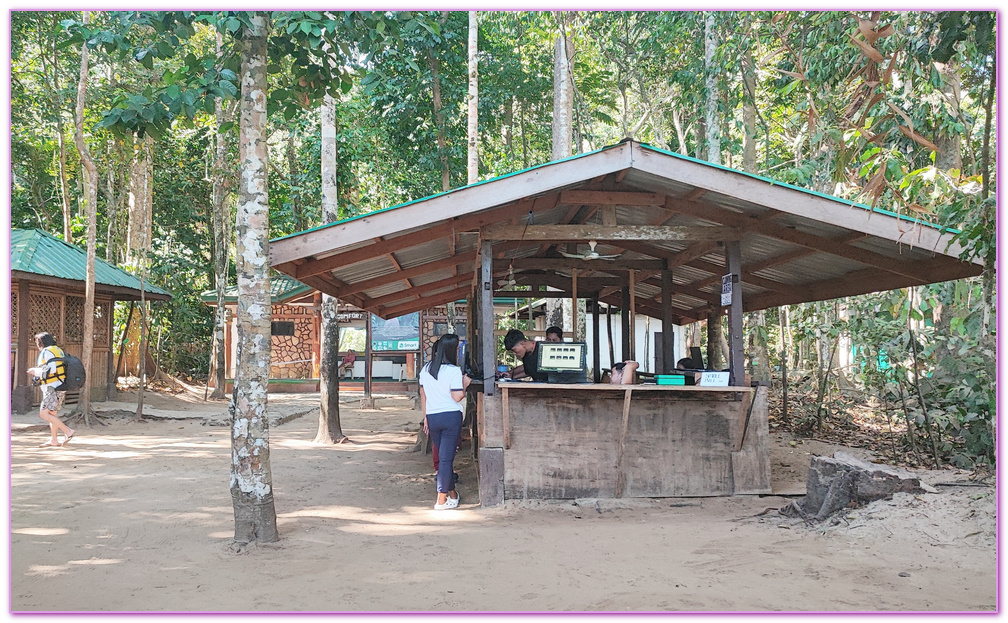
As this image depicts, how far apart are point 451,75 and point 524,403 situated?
11736 mm

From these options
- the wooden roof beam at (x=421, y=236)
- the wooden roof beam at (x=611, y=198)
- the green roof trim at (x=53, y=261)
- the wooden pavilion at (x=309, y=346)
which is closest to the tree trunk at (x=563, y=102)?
the wooden roof beam at (x=611, y=198)

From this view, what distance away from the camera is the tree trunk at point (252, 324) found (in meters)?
5.39

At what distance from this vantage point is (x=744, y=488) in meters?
7.02

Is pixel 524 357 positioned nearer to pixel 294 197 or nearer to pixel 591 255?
pixel 591 255

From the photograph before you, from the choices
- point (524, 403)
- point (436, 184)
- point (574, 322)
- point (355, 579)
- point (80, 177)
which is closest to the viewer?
point (355, 579)

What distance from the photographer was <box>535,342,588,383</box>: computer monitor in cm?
682

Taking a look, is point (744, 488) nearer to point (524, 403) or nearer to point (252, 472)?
point (524, 403)

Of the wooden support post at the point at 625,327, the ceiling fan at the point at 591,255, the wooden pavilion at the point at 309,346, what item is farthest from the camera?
the wooden pavilion at the point at 309,346

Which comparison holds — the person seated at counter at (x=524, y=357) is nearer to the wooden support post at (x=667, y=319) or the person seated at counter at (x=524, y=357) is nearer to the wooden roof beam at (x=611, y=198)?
the wooden roof beam at (x=611, y=198)

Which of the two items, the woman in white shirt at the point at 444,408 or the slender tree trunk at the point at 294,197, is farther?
the slender tree trunk at the point at 294,197

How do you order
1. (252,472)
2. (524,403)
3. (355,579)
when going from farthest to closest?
(524,403)
(252,472)
(355,579)

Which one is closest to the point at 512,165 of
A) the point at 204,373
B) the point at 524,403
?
the point at 204,373

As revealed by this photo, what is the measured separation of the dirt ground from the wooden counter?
169 mm

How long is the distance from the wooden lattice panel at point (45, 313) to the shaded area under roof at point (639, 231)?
7.87m
